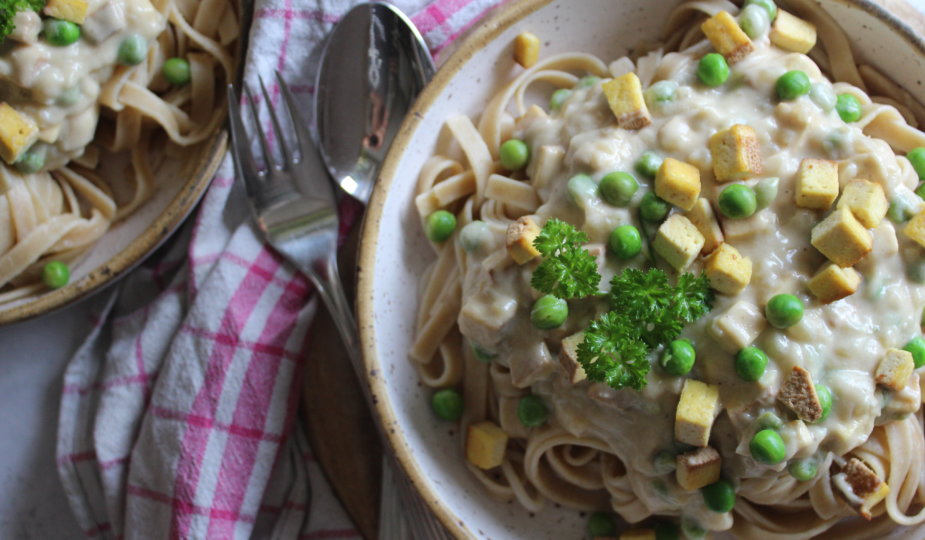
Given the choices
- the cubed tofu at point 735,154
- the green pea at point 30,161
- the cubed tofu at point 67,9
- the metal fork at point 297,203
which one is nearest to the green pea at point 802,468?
the cubed tofu at point 735,154

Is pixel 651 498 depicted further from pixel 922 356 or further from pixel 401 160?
pixel 401 160

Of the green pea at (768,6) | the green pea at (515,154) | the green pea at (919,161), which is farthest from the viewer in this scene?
the green pea at (515,154)

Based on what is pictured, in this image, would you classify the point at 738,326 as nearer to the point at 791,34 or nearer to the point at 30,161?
the point at 791,34

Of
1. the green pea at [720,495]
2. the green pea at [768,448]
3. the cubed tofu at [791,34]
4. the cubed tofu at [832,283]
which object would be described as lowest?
the green pea at [720,495]

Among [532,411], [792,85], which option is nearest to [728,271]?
[792,85]

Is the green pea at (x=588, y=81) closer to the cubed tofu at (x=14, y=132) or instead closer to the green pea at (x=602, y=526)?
→ the green pea at (x=602, y=526)
